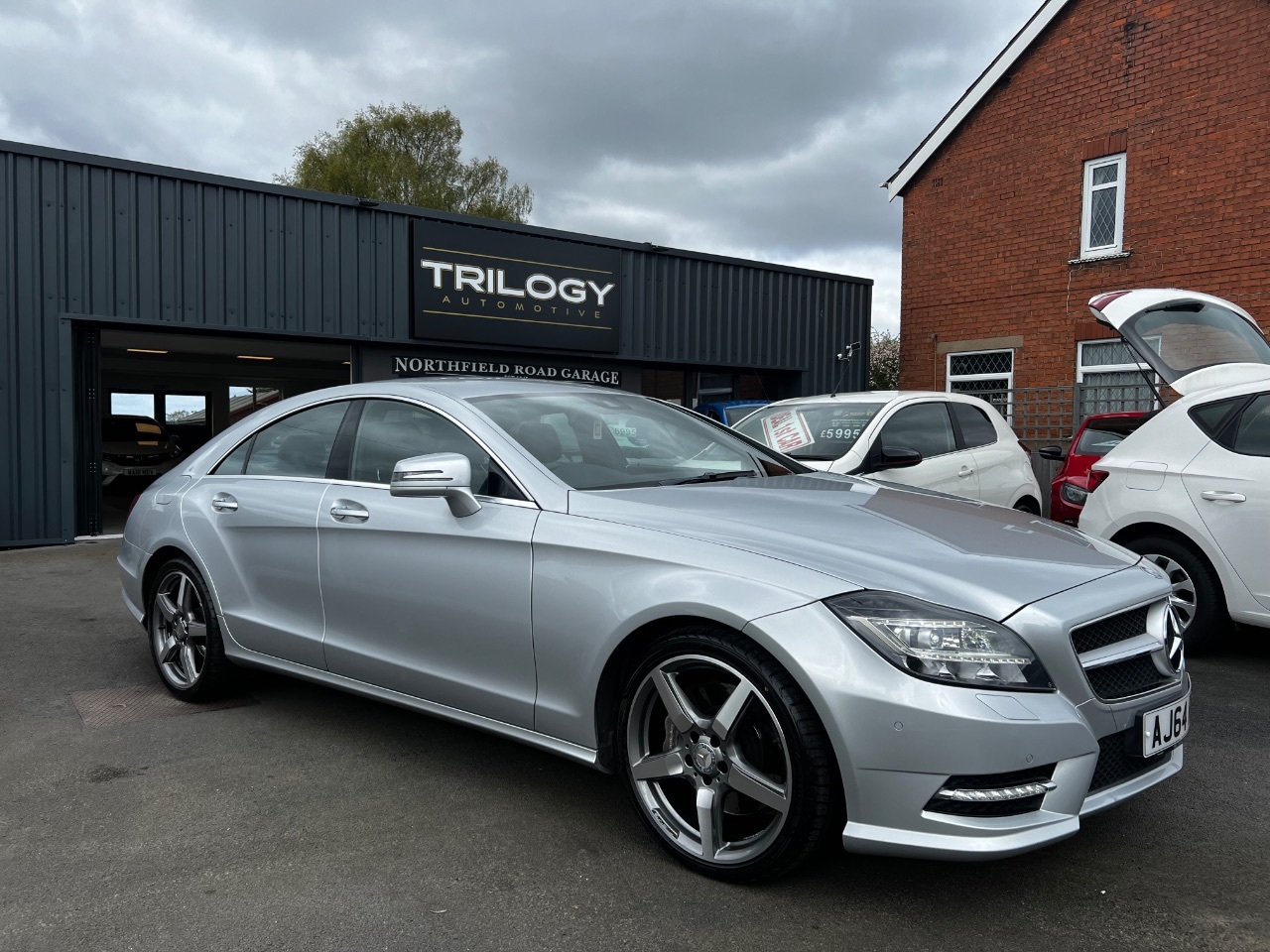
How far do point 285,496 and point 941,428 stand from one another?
5.32 meters

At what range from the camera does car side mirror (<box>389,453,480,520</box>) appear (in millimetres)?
3043

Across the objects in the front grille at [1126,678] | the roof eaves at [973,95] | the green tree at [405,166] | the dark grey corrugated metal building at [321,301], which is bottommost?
the front grille at [1126,678]

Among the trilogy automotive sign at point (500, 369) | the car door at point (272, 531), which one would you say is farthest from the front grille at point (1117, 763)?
the trilogy automotive sign at point (500, 369)

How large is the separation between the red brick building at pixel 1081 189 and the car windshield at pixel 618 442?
10334 mm

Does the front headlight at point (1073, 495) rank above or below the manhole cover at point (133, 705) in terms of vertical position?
above

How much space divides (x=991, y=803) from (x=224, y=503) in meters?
3.29

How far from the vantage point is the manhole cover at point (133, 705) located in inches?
167

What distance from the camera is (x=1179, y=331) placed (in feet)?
20.1

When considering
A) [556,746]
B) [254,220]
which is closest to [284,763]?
[556,746]

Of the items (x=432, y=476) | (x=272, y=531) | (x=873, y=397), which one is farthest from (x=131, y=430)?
(x=432, y=476)

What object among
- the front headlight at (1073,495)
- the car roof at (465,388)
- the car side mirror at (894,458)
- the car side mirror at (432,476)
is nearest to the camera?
the car side mirror at (432,476)

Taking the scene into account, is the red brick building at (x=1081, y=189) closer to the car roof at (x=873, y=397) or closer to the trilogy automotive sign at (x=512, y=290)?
the trilogy automotive sign at (x=512, y=290)

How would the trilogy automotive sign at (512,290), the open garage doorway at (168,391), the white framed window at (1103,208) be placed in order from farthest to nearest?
the white framed window at (1103,208)
the trilogy automotive sign at (512,290)
the open garage doorway at (168,391)

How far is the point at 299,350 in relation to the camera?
51.1 ft
